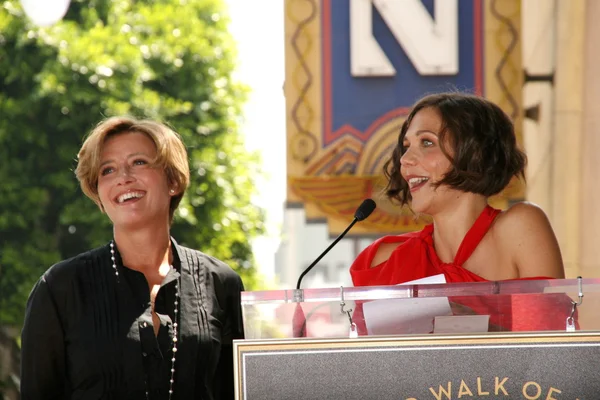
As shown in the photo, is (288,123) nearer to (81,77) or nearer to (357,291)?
(357,291)

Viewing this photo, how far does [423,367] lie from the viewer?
82.6 inches

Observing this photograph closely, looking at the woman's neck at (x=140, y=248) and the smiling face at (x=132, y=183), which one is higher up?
the smiling face at (x=132, y=183)

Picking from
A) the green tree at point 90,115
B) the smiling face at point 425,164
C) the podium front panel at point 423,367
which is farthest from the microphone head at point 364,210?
the green tree at point 90,115

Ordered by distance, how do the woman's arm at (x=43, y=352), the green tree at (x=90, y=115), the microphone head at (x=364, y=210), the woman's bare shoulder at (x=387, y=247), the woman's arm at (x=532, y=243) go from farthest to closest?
Result: the green tree at (x=90, y=115) → the woman's bare shoulder at (x=387, y=247) → the woman's arm at (x=43, y=352) → the woman's arm at (x=532, y=243) → the microphone head at (x=364, y=210)

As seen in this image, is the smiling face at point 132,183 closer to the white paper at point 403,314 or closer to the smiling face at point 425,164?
the smiling face at point 425,164

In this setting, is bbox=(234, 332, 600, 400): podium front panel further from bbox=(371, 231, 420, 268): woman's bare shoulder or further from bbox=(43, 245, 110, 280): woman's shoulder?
bbox=(43, 245, 110, 280): woman's shoulder

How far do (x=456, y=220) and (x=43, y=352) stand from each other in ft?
3.92

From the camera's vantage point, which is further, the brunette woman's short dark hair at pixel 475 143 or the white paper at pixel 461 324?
the brunette woman's short dark hair at pixel 475 143

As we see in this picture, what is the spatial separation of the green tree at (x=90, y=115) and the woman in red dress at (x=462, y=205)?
831cm

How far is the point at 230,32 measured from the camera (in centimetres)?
1404

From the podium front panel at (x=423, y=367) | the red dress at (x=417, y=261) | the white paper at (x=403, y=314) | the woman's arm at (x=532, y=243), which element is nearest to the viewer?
the podium front panel at (x=423, y=367)

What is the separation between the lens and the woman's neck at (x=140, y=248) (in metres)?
3.14

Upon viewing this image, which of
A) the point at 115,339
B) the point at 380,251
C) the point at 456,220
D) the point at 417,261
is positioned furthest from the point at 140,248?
the point at 456,220

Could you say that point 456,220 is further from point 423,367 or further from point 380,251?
point 423,367
